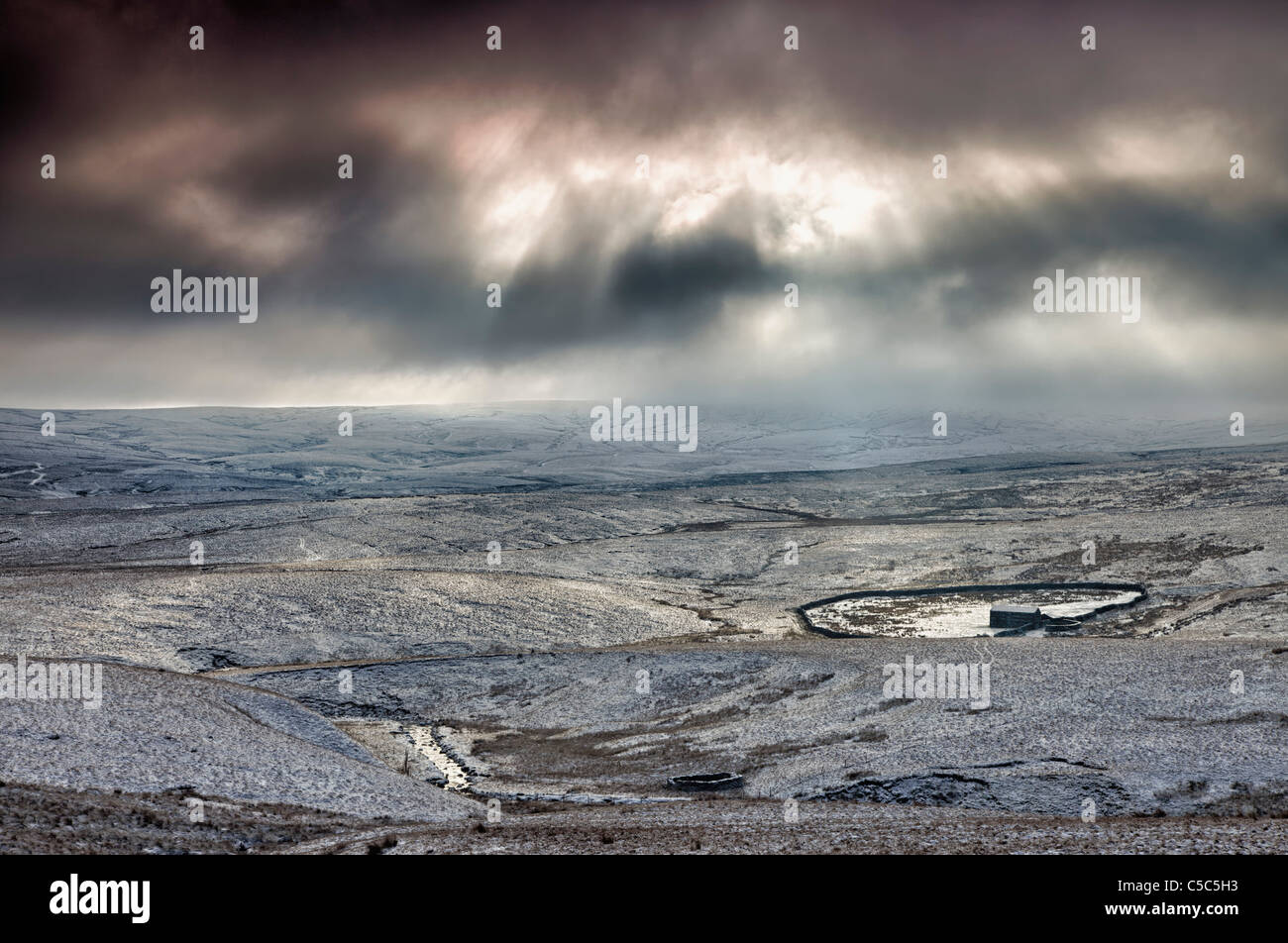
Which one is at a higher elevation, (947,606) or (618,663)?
(618,663)

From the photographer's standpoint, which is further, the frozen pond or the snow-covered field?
the frozen pond

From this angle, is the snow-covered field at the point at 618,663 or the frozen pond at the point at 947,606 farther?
the frozen pond at the point at 947,606

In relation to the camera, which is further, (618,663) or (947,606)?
(947,606)

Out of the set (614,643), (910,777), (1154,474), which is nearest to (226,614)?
(614,643)
